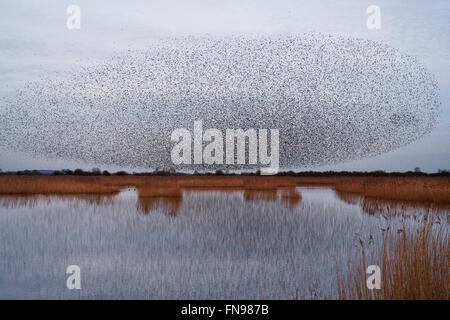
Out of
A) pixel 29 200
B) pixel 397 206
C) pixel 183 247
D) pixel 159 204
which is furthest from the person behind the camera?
pixel 29 200

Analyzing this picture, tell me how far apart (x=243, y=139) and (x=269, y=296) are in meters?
16.6

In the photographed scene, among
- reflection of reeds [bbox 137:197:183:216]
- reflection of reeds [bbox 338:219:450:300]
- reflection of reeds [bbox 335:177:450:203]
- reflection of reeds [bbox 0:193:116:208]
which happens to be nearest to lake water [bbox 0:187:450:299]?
reflection of reeds [bbox 137:197:183:216]

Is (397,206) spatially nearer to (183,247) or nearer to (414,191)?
(414,191)

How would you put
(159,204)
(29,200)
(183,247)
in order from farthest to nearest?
1. (29,200)
2. (159,204)
3. (183,247)

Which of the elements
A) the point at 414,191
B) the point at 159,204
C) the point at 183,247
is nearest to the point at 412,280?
the point at 183,247

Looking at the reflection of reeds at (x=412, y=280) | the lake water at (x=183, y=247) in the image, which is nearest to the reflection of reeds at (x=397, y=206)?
the lake water at (x=183, y=247)

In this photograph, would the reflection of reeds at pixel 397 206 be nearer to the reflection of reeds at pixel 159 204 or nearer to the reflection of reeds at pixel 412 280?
the reflection of reeds at pixel 159 204

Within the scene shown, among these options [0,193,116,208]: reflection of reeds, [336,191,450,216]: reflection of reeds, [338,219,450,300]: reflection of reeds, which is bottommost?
[338,219,450,300]: reflection of reeds

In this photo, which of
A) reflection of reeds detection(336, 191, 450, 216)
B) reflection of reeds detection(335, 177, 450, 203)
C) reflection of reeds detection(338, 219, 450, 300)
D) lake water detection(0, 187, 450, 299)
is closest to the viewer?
reflection of reeds detection(338, 219, 450, 300)

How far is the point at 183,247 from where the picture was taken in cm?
961

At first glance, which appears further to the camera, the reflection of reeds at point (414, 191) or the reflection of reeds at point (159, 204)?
the reflection of reeds at point (414, 191)

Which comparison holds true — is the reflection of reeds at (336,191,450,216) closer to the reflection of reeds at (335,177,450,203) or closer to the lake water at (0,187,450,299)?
the lake water at (0,187,450,299)

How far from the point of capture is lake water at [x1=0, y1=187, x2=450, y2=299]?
6891 millimetres

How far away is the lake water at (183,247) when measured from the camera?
22.6ft
